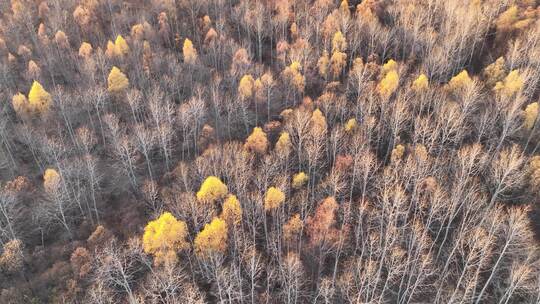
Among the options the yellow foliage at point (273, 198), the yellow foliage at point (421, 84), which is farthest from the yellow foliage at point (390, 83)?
the yellow foliage at point (273, 198)

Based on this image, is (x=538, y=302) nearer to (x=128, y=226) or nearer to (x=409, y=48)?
(x=128, y=226)

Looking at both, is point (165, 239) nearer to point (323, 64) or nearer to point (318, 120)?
point (318, 120)

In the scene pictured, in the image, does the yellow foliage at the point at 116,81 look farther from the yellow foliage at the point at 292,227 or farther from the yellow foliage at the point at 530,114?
the yellow foliage at the point at 530,114

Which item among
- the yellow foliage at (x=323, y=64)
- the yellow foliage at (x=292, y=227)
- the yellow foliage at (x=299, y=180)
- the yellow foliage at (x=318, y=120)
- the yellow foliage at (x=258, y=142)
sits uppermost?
the yellow foliage at (x=323, y=64)

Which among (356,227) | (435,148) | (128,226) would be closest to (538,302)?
(356,227)

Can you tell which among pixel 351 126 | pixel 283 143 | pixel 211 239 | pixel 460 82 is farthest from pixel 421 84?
pixel 211 239

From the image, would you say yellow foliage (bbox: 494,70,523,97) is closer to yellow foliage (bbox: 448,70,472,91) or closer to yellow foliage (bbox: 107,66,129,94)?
yellow foliage (bbox: 448,70,472,91)
